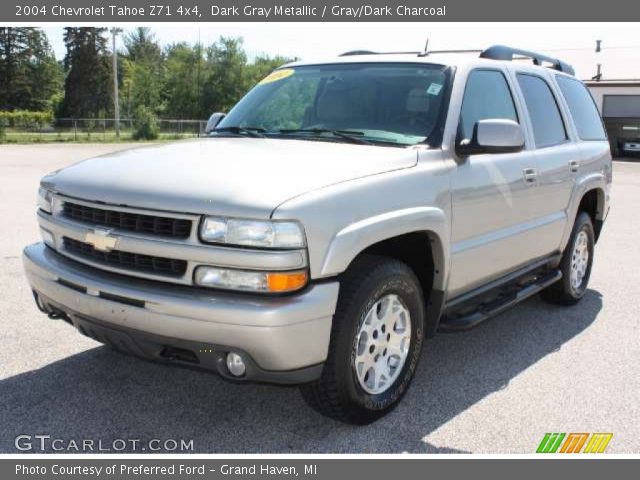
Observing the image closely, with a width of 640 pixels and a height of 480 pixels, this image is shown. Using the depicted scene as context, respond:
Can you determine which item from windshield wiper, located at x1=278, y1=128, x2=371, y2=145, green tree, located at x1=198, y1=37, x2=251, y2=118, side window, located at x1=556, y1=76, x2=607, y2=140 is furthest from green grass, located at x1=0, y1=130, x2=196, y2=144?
windshield wiper, located at x1=278, y1=128, x2=371, y2=145

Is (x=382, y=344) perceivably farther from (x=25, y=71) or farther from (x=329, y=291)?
(x=25, y=71)

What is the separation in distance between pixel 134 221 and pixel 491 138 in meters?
2.02

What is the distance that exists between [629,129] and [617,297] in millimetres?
24968

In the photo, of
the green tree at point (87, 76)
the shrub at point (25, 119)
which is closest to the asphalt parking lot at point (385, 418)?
the shrub at point (25, 119)

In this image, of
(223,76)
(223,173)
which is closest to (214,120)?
(223,173)

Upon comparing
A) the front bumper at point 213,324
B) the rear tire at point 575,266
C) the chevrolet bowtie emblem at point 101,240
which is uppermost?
the chevrolet bowtie emblem at point 101,240

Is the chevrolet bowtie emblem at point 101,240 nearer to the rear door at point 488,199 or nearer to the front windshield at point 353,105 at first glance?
the front windshield at point 353,105

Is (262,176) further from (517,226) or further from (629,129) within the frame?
(629,129)

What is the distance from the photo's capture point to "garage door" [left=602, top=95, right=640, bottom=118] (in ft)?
95.9

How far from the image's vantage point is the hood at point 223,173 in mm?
2959

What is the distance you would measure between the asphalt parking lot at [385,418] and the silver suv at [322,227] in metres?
0.28

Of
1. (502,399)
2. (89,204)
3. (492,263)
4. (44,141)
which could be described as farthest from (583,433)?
(44,141)

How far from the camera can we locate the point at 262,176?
3.11 meters

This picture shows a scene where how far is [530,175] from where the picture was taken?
4672 millimetres
